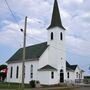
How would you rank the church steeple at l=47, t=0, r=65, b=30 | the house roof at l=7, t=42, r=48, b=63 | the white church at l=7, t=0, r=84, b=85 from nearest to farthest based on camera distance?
1. the white church at l=7, t=0, r=84, b=85
2. the house roof at l=7, t=42, r=48, b=63
3. the church steeple at l=47, t=0, r=65, b=30

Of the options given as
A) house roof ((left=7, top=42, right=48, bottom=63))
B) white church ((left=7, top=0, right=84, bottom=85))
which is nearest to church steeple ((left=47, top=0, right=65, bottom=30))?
white church ((left=7, top=0, right=84, bottom=85))

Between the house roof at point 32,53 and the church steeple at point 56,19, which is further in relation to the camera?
the church steeple at point 56,19

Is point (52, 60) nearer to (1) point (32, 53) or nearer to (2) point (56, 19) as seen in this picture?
(1) point (32, 53)

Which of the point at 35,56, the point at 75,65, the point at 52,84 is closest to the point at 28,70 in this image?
the point at 35,56

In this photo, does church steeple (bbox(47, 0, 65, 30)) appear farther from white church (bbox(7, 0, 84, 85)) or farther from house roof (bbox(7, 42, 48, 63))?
house roof (bbox(7, 42, 48, 63))

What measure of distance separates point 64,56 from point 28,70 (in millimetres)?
9080

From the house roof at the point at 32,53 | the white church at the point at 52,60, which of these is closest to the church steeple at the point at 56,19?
the white church at the point at 52,60

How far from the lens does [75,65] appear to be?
202 ft

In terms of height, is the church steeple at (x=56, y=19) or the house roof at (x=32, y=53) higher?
the church steeple at (x=56, y=19)

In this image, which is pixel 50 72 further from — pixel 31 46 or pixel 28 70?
pixel 31 46

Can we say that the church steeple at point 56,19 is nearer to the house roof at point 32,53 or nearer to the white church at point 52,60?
the white church at point 52,60

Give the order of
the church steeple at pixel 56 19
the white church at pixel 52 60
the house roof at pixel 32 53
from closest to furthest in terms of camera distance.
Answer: the white church at pixel 52 60
the house roof at pixel 32 53
the church steeple at pixel 56 19

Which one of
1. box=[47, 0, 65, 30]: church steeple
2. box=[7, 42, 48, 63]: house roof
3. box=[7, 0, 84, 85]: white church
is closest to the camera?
box=[7, 0, 84, 85]: white church

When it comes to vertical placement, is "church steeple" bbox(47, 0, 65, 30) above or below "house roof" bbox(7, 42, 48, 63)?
above
